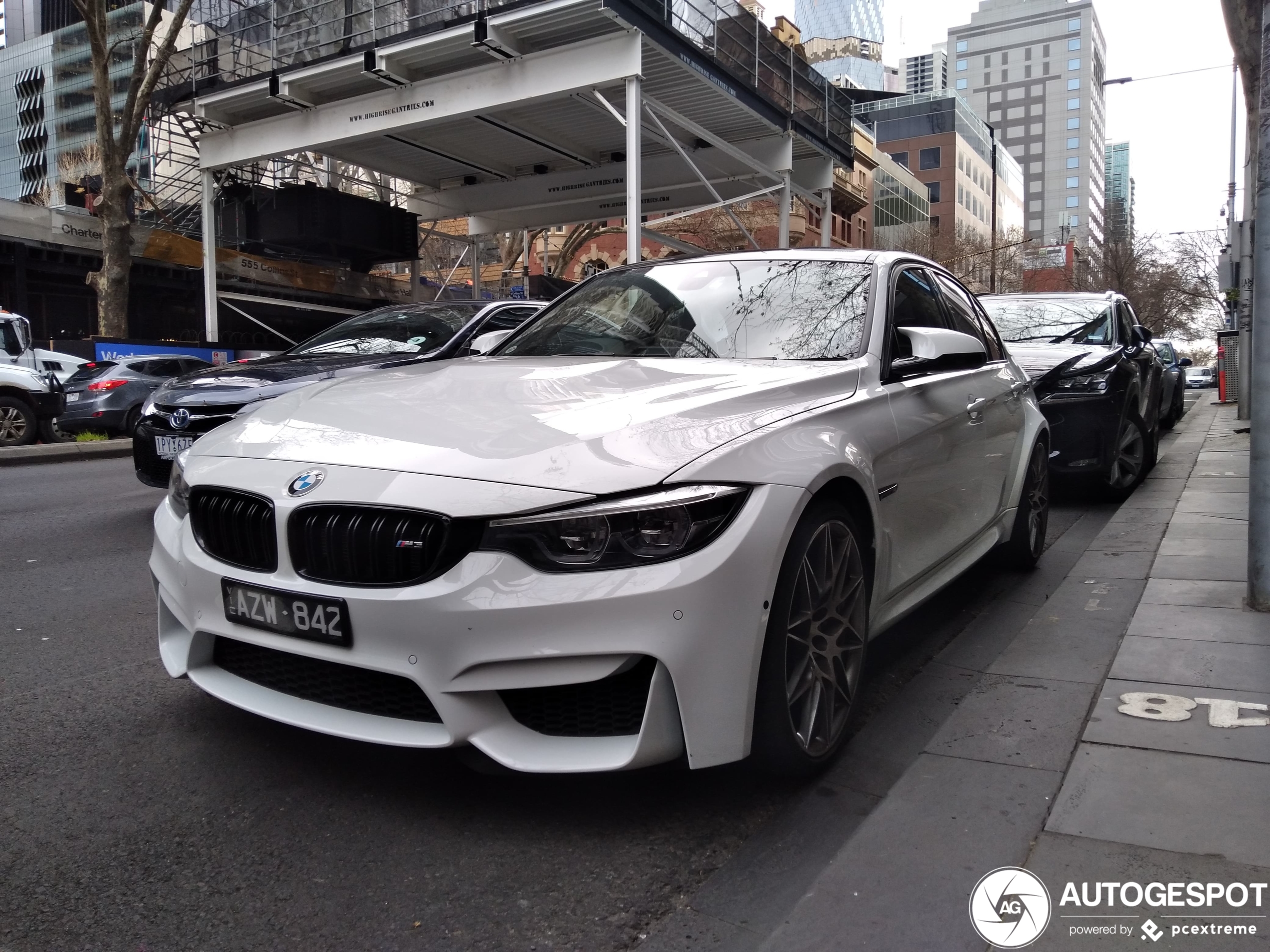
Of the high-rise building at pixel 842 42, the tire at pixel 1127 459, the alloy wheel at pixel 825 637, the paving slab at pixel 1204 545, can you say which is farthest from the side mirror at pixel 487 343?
the high-rise building at pixel 842 42

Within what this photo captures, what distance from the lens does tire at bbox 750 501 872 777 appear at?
8.33ft

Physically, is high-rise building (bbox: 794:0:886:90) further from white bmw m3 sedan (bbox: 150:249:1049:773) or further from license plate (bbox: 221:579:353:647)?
license plate (bbox: 221:579:353:647)

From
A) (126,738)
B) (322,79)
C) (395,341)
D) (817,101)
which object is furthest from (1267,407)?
(817,101)

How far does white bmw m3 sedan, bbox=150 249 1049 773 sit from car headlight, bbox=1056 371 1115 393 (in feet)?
14.9

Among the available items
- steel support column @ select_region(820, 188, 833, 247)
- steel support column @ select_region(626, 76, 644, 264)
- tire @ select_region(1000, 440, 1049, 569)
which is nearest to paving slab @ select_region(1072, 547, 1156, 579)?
tire @ select_region(1000, 440, 1049, 569)

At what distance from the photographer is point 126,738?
309 centimetres

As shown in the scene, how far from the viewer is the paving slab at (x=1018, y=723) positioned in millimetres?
2938

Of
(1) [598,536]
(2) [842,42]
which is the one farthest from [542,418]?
(2) [842,42]

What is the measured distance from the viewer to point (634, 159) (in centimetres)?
1479

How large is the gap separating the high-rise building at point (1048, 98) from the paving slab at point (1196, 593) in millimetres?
156482

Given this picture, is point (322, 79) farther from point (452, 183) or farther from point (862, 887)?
point (862, 887)

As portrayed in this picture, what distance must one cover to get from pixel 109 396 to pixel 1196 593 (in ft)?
43.0

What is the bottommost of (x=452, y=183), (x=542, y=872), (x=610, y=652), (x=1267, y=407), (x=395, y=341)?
(x=542, y=872)

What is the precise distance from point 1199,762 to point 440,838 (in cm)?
204
